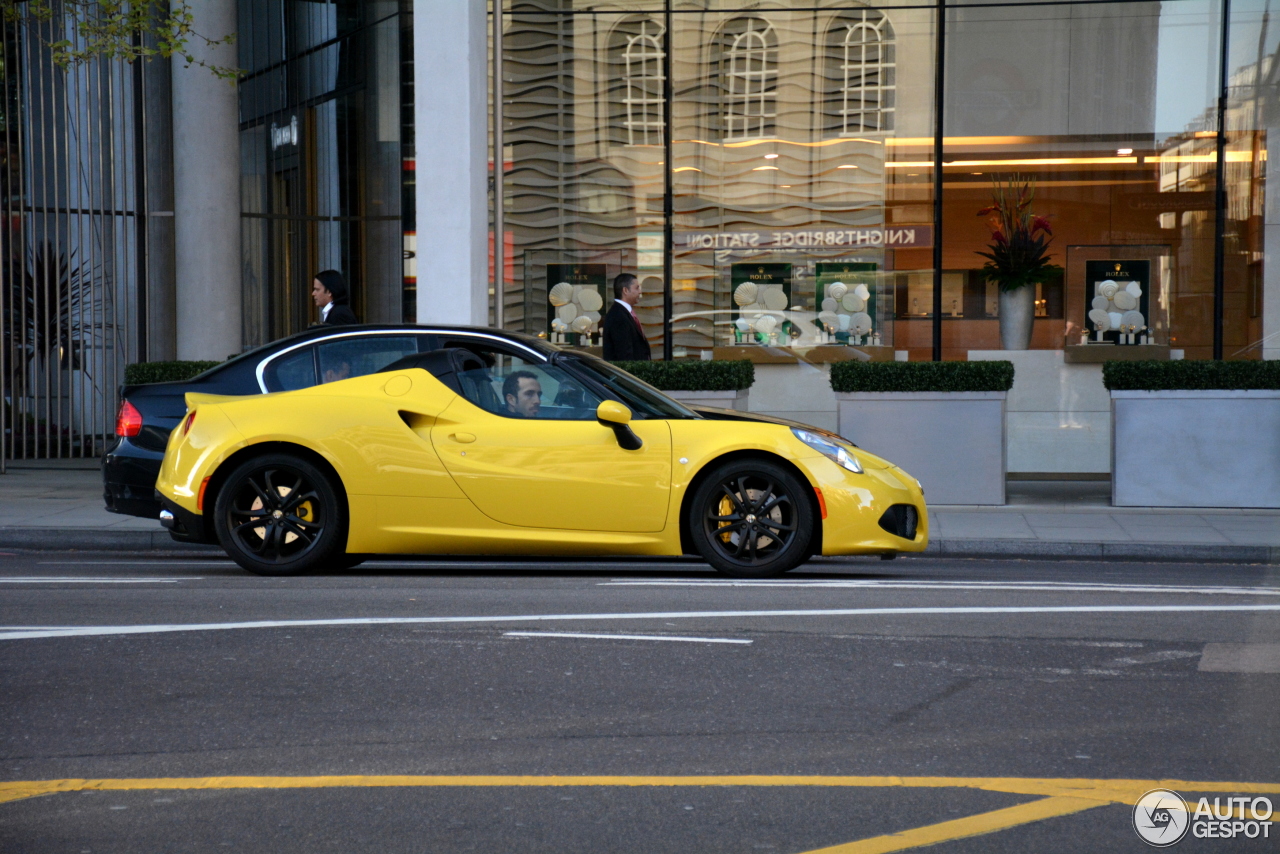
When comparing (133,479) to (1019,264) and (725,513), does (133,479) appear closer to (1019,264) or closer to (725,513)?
(725,513)

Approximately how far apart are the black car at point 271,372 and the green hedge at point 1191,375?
6.06 m

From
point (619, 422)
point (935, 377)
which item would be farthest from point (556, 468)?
point (935, 377)

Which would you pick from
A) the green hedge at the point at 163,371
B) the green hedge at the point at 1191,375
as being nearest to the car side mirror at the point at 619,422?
the green hedge at the point at 1191,375

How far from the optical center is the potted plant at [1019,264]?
16.7 metres

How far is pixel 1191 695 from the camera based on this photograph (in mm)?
5172

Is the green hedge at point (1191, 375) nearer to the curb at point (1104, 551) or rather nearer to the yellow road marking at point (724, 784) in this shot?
the curb at point (1104, 551)

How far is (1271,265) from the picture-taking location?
16656mm

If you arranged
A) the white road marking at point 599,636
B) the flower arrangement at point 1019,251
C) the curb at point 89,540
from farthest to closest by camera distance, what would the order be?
the flower arrangement at point 1019,251 → the curb at point 89,540 → the white road marking at point 599,636

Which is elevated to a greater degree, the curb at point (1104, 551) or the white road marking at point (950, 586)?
the white road marking at point (950, 586)

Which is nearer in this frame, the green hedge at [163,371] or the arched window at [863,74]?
the green hedge at [163,371]

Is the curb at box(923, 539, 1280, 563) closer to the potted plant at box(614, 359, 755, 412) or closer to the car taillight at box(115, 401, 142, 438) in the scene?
the potted plant at box(614, 359, 755, 412)

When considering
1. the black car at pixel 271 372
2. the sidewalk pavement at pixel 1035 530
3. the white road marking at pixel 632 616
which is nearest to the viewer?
the white road marking at pixel 632 616

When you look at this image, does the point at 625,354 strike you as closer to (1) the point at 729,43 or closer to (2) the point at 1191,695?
(1) the point at 729,43

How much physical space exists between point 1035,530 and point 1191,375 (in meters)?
2.45
